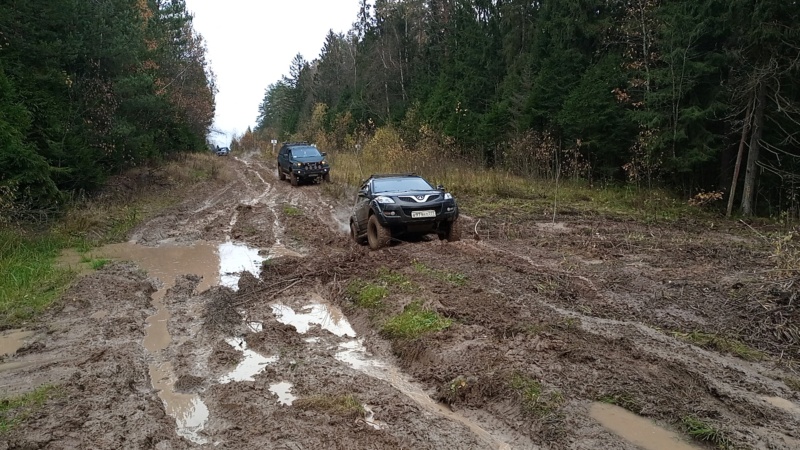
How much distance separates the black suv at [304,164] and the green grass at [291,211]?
7.18m

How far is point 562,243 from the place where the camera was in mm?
10875

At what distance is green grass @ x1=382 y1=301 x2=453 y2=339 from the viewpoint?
5.91 m

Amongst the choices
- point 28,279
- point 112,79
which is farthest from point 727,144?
point 112,79

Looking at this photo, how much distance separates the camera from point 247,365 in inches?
221

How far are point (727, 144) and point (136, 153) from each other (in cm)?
2356

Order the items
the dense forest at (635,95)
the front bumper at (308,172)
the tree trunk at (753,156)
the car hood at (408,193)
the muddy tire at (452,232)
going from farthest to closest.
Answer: the front bumper at (308,172) < the dense forest at (635,95) < the tree trunk at (753,156) < the muddy tire at (452,232) < the car hood at (408,193)

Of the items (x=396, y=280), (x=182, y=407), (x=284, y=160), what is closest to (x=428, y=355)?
(x=182, y=407)

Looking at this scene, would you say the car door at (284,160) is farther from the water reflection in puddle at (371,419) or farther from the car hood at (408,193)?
the water reflection in puddle at (371,419)

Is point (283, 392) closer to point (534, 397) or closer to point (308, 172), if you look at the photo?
point (534, 397)

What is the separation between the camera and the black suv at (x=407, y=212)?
10.3 m

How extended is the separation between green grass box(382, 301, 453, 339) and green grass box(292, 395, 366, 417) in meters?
1.51

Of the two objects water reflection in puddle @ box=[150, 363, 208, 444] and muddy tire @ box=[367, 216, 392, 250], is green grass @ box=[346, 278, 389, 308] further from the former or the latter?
water reflection in puddle @ box=[150, 363, 208, 444]

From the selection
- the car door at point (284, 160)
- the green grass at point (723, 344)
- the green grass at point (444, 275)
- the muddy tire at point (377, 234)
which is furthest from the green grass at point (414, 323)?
the car door at point (284, 160)

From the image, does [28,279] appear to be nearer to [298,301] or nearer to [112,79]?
[298,301]
